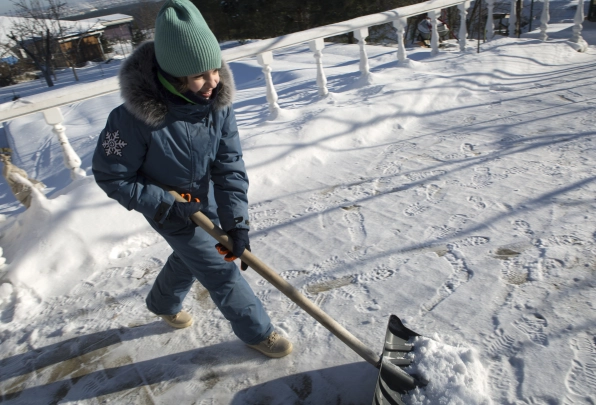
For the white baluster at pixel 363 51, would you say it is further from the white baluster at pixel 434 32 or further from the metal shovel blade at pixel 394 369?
the metal shovel blade at pixel 394 369

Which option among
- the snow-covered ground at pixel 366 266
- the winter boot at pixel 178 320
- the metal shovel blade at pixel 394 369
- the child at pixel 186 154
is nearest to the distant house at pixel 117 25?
the snow-covered ground at pixel 366 266

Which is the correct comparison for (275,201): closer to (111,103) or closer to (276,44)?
(276,44)

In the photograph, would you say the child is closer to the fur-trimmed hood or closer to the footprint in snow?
the fur-trimmed hood

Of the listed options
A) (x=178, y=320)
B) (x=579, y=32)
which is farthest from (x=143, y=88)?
(x=579, y=32)

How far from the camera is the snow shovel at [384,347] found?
1.49 m

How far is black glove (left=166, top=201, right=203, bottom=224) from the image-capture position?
5.41 ft

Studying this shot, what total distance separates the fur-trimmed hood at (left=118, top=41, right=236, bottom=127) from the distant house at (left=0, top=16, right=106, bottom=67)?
30214mm

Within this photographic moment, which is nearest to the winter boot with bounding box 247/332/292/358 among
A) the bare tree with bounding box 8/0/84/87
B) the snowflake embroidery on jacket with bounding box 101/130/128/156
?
the snowflake embroidery on jacket with bounding box 101/130/128/156

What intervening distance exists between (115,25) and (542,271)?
151 ft

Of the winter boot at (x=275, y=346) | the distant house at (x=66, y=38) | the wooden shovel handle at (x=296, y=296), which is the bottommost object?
the winter boot at (x=275, y=346)

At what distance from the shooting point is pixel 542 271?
6.67ft

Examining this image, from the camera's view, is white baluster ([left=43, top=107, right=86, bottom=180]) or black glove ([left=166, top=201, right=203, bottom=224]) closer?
black glove ([left=166, top=201, right=203, bottom=224])

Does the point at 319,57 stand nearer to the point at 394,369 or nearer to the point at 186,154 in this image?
the point at 186,154

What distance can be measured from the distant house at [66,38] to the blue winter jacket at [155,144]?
1192 inches
